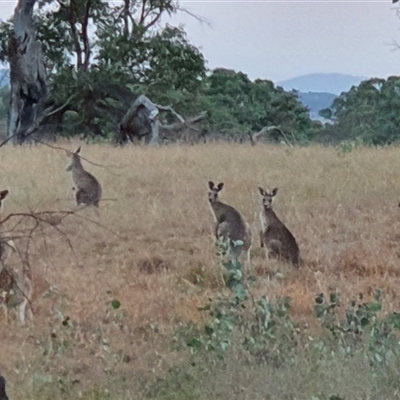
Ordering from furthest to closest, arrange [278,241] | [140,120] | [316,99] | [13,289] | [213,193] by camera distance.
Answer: [140,120] < [316,99] < [213,193] < [278,241] < [13,289]

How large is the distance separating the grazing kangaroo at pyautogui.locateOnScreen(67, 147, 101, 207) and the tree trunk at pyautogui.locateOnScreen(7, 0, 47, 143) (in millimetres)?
8254

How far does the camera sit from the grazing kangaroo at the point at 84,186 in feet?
27.3

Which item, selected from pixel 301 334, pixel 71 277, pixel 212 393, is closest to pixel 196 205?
pixel 71 277

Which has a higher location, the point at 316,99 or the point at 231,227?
the point at 316,99

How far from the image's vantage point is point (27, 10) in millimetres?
17016

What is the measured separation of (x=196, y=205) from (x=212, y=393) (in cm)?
428

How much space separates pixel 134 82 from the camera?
18984 millimetres

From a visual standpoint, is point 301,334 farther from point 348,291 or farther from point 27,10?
point 27,10

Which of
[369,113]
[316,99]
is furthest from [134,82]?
[316,99]

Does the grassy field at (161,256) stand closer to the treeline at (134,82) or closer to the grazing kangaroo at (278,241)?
the grazing kangaroo at (278,241)

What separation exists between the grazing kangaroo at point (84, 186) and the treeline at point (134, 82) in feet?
27.7

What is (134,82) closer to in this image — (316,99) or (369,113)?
(369,113)

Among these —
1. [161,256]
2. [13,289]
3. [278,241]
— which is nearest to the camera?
[13,289]

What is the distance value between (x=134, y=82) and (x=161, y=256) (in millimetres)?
12556
